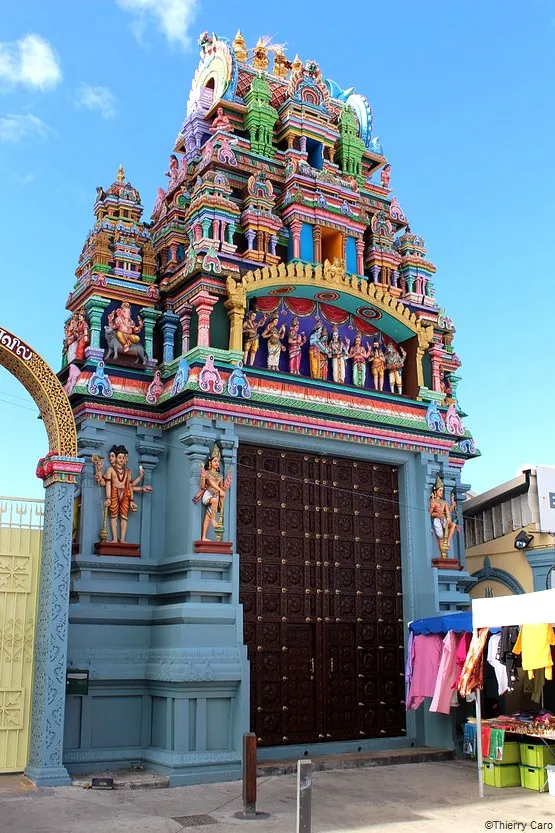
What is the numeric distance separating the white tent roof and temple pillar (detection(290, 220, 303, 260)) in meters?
7.40

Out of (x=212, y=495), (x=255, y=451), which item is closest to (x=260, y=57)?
(x=255, y=451)

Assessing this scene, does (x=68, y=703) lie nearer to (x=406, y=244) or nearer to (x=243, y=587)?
(x=243, y=587)

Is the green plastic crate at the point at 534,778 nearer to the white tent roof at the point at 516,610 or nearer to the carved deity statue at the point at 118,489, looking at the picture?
the white tent roof at the point at 516,610

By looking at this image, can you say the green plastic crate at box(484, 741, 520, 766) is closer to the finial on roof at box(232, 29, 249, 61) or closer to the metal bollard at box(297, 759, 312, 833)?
the metal bollard at box(297, 759, 312, 833)

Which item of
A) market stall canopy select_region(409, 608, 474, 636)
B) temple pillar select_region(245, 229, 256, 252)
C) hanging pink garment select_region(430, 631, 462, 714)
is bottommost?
hanging pink garment select_region(430, 631, 462, 714)

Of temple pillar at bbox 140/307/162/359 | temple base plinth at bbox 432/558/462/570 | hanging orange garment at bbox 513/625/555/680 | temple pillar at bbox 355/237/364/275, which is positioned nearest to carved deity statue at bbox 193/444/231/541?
temple pillar at bbox 140/307/162/359

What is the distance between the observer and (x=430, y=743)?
15000 mm

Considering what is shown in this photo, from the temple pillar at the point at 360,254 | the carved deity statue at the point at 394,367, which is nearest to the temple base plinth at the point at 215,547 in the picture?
the carved deity statue at the point at 394,367

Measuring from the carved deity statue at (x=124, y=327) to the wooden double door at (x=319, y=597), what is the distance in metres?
2.65

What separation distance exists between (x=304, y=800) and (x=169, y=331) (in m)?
9.41

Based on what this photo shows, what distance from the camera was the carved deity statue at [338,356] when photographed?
52.6 feet

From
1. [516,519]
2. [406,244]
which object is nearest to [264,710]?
[516,519]

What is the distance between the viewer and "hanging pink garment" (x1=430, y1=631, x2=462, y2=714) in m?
13.5

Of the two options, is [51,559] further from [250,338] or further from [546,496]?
[546,496]
